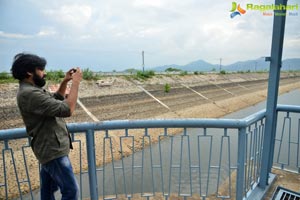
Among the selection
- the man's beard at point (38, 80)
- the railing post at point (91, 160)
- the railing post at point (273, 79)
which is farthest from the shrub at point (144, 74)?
the man's beard at point (38, 80)

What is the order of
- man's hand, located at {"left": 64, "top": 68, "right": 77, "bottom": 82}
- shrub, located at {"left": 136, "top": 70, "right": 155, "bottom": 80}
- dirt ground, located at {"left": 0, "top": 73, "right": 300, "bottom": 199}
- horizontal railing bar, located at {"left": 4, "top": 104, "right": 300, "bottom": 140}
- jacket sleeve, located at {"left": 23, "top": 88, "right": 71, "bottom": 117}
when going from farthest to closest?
shrub, located at {"left": 136, "top": 70, "right": 155, "bottom": 80}, dirt ground, located at {"left": 0, "top": 73, "right": 300, "bottom": 199}, horizontal railing bar, located at {"left": 4, "top": 104, "right": 300, "bottom": 140}, man's hand, located at {"left": 64, "top": 68, "right": 77, "bottom": 82}, jacket sleeve, located at {"left": 23, "top": 88, "right": 71, "bottom": 117}

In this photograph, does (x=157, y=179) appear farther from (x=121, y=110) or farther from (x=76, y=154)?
(x=121, y=110)

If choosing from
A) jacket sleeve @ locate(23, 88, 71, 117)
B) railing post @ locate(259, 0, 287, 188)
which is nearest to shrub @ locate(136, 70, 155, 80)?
railing post @ locate(259, 0, 287, 188)

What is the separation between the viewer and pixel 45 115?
148cm

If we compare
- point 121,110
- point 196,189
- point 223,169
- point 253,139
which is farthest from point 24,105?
point 121,110

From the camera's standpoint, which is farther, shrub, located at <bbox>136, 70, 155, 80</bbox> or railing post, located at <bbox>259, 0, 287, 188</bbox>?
A: shrub, located at <bbox>136, 70, 155, 80</bbox>

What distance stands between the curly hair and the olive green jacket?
58 mm

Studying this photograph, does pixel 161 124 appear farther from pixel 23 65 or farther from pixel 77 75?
pixel 23 65

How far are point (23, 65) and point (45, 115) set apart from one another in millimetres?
349

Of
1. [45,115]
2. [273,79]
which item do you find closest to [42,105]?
[45,115]

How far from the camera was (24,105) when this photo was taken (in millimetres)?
1459

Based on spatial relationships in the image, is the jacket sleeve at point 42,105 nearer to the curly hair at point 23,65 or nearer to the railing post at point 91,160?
the curly hair at point 23,65

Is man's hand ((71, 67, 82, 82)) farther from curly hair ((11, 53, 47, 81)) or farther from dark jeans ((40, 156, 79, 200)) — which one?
dark jeans ((40, 156, 79, 200))

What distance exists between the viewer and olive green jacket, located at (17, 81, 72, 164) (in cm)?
142
